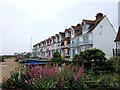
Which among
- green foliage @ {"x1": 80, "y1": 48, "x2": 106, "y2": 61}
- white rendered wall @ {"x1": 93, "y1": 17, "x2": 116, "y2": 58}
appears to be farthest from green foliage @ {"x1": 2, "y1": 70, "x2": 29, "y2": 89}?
white rendered wall @ {"x1": 93, "y1": 17, "x2": 116, "y2": 58}

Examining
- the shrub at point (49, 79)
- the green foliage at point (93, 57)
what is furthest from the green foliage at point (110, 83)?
the green foliage at point (93, 57)

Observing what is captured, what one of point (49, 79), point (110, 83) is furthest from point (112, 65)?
point (49, 79)

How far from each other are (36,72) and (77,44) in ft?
118

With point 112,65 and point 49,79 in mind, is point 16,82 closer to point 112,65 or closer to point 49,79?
point 49,79

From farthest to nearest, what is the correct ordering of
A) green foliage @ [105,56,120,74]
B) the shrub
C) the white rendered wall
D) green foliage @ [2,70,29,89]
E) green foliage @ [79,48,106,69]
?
the white rendered wall, green foliage @ [79,48,106,69], green foliage @ [105,56,120,74], green foliage @ [2,70,29,89], the shrub

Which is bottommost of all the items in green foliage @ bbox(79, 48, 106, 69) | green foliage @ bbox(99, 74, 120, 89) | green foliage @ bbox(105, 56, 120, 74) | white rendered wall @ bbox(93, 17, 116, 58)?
green foliage @ bbox(99, 74, 120, 89)

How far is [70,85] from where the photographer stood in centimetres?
923

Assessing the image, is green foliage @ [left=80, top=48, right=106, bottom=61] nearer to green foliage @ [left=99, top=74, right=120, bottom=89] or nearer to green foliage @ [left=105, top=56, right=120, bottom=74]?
green foliage @ [left=105, top=56, right=120, bottom=74]

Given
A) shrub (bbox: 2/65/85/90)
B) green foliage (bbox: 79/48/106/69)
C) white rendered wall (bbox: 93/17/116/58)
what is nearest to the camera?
shrub (bbox: 2/65/85/90)

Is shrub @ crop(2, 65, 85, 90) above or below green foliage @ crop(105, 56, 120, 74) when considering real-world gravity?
below

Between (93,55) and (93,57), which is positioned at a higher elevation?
(93,55)

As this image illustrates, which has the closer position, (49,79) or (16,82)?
(49,79)

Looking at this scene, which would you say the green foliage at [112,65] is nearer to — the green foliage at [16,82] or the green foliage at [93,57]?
the green foliage at [93,57]

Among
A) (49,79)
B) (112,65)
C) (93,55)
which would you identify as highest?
(93,55)
